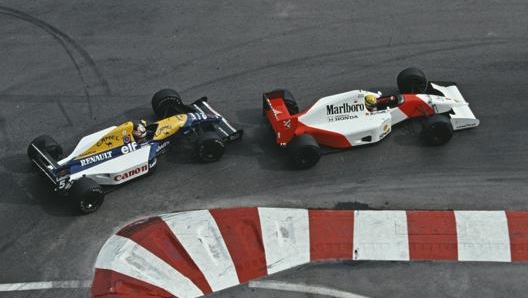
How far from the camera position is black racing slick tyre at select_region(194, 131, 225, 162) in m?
13.5

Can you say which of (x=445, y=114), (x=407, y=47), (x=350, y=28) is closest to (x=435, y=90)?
(x=445, y=114)

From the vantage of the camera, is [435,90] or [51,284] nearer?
[51,284]

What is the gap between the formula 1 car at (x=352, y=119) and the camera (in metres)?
13.6

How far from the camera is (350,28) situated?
17.8 metres

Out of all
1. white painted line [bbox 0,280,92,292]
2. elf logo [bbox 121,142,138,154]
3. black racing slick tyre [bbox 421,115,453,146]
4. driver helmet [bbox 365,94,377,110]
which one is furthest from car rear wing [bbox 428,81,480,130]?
white painted line [bbox 0,280,92,292]

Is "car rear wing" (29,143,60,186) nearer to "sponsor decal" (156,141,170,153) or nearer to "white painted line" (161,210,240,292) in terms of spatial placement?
"sponsor decal" (156,141,170,153)

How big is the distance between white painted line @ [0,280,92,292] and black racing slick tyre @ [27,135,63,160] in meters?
2.89

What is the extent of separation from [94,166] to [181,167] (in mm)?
1814

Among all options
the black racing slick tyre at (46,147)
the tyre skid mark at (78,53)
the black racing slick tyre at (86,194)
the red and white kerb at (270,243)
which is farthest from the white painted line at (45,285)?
the tyre skid mark at (78,53)

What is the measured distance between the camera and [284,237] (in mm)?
12062

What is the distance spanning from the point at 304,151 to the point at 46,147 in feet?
17.1

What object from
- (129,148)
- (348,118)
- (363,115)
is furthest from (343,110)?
(129,148)

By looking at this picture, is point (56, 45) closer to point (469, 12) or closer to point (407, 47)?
point (407, 47)

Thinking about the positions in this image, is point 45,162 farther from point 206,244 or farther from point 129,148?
point 206,244
